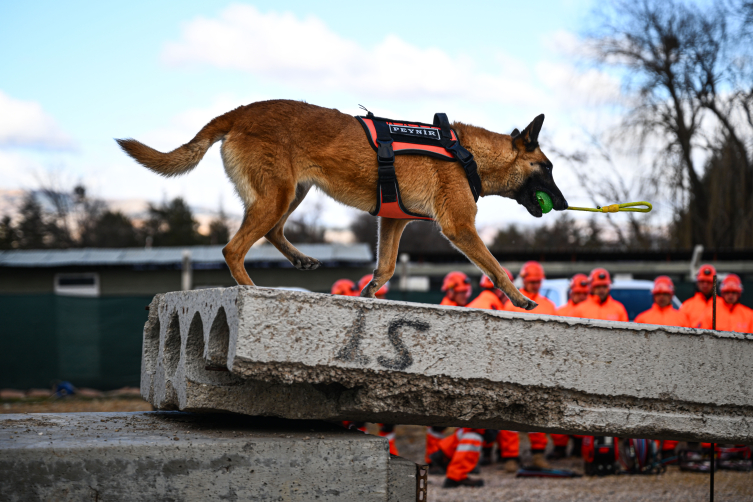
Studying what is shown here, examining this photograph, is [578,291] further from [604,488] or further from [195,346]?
[195,346]

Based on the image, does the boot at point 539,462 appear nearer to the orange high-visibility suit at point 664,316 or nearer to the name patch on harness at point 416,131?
the orange high-visibility suit at point 664,316

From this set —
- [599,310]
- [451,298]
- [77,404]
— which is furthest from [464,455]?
[77,404]

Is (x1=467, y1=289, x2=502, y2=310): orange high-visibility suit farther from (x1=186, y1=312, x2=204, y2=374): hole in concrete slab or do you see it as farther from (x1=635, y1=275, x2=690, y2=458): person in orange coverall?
(x1=186, y1=312, x2=204, y2=374): hole in concrete slab

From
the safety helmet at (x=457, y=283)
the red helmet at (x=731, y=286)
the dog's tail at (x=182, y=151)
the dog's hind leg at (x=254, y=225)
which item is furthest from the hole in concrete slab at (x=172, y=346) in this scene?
the red helmet at (x=731, y=286)

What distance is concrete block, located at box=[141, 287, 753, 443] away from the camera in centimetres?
306

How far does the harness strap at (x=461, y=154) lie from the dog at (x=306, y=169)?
0.05m

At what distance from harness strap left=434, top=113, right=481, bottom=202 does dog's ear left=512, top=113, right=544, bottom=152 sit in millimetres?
451

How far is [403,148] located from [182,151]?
4.59 feet

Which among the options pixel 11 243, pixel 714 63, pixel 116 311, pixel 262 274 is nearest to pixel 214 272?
pixel 262 274

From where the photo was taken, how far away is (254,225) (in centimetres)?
383

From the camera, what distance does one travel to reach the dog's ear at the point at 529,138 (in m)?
4.56

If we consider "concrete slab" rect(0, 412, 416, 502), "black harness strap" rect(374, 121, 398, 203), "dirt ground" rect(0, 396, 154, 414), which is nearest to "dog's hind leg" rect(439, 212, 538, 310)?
"black harness strap" rect(374, 121, 398, 203)

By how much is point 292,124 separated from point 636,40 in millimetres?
21926

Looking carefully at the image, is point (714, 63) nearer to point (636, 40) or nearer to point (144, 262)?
point (636, 40)
